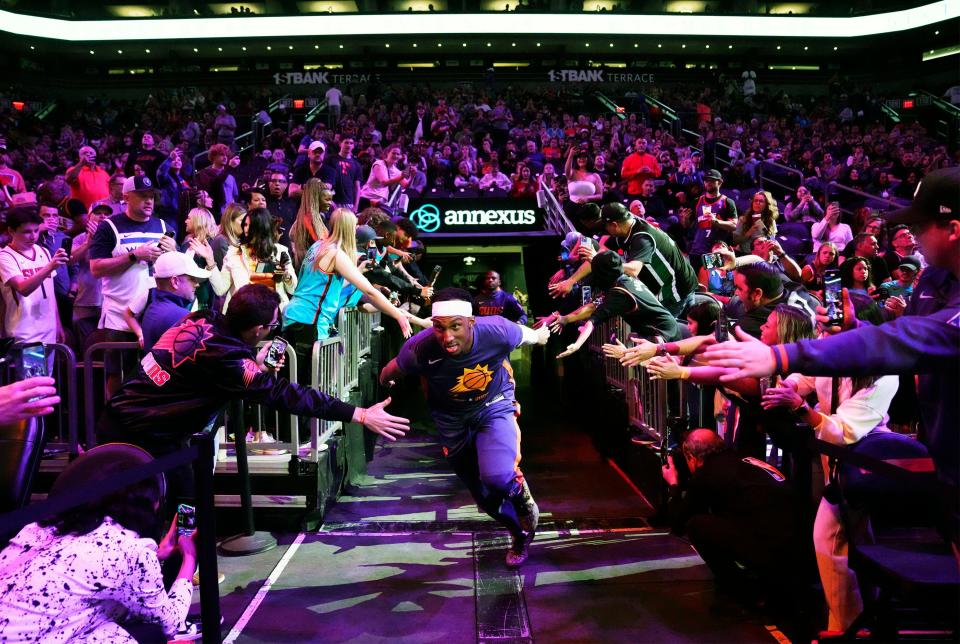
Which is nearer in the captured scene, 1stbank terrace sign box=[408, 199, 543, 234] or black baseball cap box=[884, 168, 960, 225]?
black baseball cap box=[884, 168, 960, 225]

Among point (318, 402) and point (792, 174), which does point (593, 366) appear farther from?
point (792, 174)

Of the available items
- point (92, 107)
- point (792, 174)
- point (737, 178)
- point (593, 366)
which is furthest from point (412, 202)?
point (92, 107)

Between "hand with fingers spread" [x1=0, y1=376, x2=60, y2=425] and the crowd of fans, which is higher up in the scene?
the crowd of fans

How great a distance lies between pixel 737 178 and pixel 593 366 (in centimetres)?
890

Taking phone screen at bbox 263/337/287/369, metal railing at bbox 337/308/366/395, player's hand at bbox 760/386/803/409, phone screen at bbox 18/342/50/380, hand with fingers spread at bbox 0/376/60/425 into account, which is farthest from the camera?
metal railing at bbox 337/308/366/395

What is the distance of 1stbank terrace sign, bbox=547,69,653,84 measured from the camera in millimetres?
29234

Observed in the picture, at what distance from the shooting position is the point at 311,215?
233 inches

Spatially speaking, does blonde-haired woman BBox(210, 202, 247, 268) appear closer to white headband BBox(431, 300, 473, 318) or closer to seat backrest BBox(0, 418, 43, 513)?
white headband BBox(431, 300, 473, 318)

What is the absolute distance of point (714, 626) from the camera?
3869mm

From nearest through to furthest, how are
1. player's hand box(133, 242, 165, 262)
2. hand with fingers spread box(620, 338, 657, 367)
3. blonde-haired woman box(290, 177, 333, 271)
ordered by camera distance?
hand with fingers spread box(620, 338, 657, 367) < player's hand box(133, 242, 165, 262) < blonde-haired woman box(290, 177, 333, 271)

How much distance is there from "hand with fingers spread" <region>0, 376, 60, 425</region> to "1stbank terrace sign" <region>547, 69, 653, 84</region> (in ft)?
95.9

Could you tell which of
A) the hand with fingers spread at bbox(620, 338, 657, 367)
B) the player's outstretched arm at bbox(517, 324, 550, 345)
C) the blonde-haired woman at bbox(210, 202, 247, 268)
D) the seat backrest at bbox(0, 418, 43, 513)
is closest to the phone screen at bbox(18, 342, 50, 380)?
the blonde-haired woman at bbox(210, 202, 247, 268)

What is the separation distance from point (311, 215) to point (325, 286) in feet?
2.19

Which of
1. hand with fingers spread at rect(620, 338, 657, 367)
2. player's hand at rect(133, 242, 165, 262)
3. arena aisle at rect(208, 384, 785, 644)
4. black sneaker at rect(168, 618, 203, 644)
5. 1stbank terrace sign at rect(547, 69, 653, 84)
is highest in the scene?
1stbank terrace sign at rect(547, 69, 653, 84)
